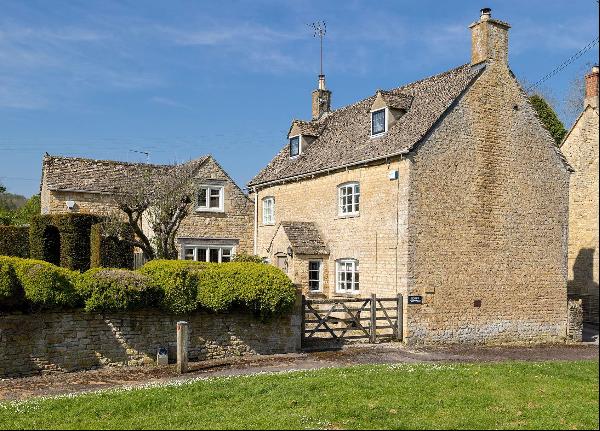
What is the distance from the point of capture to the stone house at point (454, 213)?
68.4ft

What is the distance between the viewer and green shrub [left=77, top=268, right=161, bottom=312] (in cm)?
1555

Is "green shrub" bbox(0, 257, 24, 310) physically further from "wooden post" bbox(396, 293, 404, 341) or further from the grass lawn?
"wooden post" bbox(396, 293, 404, 341)

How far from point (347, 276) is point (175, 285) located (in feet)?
29.7

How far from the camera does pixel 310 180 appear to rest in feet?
86.7

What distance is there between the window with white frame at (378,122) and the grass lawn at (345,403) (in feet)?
40.6

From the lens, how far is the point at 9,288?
14.4m

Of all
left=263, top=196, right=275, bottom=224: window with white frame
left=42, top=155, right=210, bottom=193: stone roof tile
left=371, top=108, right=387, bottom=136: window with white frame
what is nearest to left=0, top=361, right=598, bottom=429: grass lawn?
left=371, top=108, right=387, bottom=136: window with white frame

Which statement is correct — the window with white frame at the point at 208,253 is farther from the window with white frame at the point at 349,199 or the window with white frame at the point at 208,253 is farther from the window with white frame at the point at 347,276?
the window with white frame at the point at 349,199

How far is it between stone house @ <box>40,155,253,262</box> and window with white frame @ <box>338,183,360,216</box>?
29.7ft

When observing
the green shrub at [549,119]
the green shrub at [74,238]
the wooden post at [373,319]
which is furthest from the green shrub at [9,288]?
the green shrub at [549,119]

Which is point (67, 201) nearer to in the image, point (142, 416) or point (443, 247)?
point (443, 247)

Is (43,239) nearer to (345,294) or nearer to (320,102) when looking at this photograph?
(345,294)

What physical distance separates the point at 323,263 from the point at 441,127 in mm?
7495

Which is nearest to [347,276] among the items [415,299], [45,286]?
[415,299]
